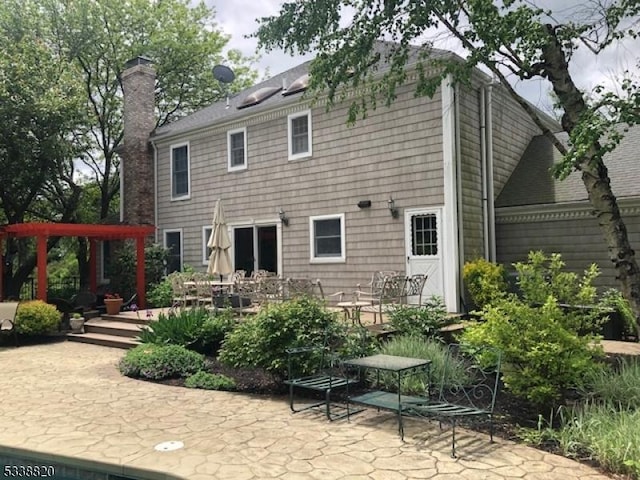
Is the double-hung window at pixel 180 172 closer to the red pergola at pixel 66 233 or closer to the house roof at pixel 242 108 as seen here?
the house roof at pixel 242 108

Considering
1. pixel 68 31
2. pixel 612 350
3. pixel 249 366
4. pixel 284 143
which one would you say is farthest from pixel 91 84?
pixel 612 350

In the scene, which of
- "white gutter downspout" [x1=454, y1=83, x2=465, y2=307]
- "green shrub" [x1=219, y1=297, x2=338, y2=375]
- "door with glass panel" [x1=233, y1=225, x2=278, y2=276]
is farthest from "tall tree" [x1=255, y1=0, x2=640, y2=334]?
"door with glass panel" [x1=233, y1=225, x2=278, y2=276]

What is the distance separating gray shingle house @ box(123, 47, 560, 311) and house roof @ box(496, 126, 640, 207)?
0.35 m

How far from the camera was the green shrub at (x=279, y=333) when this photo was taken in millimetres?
6305

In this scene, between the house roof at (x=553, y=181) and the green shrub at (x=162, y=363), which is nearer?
the green shrub at (x=162, y=363)

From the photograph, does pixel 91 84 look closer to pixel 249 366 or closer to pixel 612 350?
pixel 249 366

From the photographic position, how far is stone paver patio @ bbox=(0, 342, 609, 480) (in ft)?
12.8

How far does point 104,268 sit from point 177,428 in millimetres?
14291

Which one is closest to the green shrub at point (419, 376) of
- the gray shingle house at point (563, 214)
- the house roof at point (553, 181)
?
the gray shingle house at point (563, 214)

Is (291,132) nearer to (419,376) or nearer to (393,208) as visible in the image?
(393,208)

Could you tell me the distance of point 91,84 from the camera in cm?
2122

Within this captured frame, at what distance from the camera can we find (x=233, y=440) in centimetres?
461

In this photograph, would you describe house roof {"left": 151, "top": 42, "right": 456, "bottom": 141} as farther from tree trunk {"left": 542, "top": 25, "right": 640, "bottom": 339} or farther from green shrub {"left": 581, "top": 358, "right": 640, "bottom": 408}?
green shrub {"left": 581, "top": 358, "right": 640, "bottom": 408}

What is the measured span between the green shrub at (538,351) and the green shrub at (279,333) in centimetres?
208
